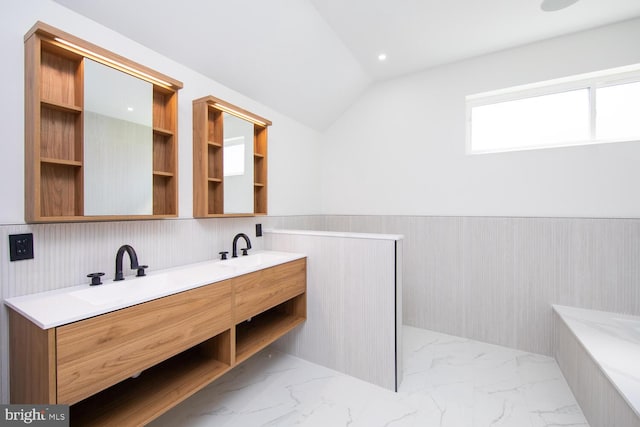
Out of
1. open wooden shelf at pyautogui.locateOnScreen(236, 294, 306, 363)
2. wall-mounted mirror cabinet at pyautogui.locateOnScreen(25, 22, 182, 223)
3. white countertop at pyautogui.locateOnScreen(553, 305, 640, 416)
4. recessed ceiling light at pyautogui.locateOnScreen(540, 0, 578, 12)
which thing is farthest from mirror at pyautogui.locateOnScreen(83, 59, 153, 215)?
recessed ceiling light at pyautogui.locateOnScreen(540, 0, 578, 12)

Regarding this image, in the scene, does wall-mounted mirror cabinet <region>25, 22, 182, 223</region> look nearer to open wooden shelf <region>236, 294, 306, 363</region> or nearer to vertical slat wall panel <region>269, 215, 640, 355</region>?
open wooden shelf <region>236, 294, 306, 363</region>

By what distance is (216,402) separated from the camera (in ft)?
5.57

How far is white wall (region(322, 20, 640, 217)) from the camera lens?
2.11m

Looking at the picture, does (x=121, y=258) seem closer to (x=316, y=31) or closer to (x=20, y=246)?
(x=20, y=246)

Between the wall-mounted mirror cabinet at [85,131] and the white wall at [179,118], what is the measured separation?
47 mm

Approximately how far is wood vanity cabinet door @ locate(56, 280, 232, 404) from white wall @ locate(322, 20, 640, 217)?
2.19 m

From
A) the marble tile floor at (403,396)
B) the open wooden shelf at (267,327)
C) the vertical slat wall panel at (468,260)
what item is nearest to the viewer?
the vertical slat wall panel at (468,260)

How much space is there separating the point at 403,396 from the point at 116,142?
7.54ft

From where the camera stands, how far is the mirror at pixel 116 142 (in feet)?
4.34

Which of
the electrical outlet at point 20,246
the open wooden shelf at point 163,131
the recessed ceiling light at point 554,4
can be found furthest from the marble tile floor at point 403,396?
the recessed ceiling light at point 554,4

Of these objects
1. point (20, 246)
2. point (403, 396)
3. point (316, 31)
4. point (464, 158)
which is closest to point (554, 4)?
point (464, 158)

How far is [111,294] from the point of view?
1.25 m

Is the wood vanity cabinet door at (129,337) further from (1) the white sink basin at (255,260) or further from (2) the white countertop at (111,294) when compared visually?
(1) the white sink basin at (255,260)

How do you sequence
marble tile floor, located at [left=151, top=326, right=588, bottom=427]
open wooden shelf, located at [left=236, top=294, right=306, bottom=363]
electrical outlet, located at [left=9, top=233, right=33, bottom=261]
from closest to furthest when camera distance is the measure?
electrical outlet, located at [left=9, top=233, right=33, bottom=261] → marble tile floor, located at [left=151, top=326, right=588, bottom=427] → open wooden shelf, located at [left=236, top=294, right=306, bottom=363]
